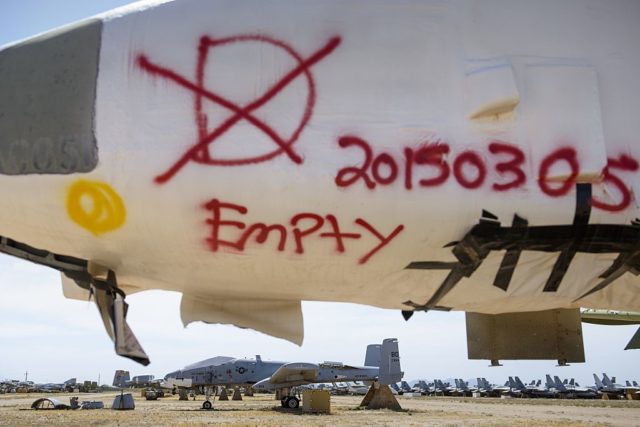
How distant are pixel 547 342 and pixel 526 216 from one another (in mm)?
2699

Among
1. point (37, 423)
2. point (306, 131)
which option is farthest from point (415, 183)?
point (37, 423)

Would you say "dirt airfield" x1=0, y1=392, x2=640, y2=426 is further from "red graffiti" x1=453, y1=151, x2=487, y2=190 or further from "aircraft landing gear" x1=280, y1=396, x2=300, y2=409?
"red graffiti" x1=453, y1=151, x2=487, y2=190

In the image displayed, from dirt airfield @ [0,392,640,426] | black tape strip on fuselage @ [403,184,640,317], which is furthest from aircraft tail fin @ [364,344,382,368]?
black tape strip on fuselage @ [403,184,640,317]

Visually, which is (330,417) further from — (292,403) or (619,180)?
(619,180)

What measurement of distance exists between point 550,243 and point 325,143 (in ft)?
5.21

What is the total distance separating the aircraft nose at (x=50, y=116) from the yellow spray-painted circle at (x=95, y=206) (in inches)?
4.8

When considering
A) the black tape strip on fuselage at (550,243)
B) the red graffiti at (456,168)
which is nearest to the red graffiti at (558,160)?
the red graffiti at (456,168)

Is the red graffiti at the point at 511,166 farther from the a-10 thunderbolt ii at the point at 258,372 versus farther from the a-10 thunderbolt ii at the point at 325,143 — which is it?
the a-10 thunderbolt ii at the point at 258,372

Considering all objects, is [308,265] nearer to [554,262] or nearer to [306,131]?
[306,131]

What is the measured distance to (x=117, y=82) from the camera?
3.59 m

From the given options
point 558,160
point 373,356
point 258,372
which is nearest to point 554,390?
point 373,356

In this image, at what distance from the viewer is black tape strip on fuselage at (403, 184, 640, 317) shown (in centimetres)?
373

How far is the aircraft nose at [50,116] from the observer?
3.50m

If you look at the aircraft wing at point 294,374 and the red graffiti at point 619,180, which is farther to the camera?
the aircraft wing at point 294,374
